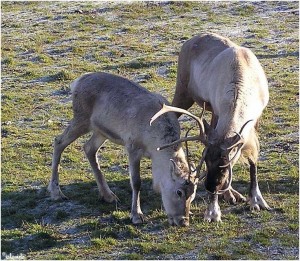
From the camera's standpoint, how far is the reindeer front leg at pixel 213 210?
9.45 m

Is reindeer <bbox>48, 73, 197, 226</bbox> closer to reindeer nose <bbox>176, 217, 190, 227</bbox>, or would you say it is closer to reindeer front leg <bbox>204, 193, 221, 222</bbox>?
reindeer nose <bbox>176, 217, 190, 227</bbox>

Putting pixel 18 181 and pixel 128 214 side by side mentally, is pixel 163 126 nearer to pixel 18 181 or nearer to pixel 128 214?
pixel 128 214

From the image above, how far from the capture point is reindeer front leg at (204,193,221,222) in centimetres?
945

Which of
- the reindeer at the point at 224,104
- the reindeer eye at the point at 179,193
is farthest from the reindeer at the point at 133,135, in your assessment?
the reindeer at the point at 224,104

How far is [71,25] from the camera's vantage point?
24.1 m

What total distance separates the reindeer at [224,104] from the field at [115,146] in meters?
0.55

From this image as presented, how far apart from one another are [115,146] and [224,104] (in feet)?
12.1

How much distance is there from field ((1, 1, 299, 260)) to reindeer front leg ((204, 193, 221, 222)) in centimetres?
12

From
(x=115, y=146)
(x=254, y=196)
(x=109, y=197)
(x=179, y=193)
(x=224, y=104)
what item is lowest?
(x=115, y=146)

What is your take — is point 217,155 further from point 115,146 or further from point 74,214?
point 115,146

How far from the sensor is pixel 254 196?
9859mm

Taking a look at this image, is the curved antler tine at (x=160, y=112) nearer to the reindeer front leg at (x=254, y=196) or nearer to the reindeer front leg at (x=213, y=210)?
the reindeer front leg at (x=213, y=210)

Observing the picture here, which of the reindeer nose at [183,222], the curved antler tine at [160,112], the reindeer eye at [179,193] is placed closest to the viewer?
the curved antler tine at [160,112]

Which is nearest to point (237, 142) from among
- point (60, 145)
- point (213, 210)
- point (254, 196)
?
point (213, 210)
